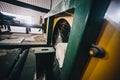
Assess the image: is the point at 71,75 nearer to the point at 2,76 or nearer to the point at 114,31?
the point at 114,31

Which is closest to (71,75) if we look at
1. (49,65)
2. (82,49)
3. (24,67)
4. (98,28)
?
(82,49)

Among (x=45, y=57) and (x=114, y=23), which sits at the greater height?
(x=114, y=23)

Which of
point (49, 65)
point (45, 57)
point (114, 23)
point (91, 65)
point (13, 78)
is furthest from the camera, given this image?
point (49, 65)

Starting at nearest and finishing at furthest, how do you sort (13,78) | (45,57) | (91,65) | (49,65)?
(91,65), (13,78), (45,57), (49,65)

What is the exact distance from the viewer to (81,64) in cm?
51

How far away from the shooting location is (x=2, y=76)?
0.79m

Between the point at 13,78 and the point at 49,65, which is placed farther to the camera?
→ the point at 49,65

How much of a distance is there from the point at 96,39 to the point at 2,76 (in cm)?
100

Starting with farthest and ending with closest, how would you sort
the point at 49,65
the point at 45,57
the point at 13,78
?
the point at 49,65 → the point at 45,57 → the point at 13,78

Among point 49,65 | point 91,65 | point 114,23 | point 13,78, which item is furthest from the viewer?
point 49,65

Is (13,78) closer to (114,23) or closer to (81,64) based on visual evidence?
(81,64)

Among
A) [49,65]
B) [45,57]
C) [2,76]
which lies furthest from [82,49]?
[2,76]

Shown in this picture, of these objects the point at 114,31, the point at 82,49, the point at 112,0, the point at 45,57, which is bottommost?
the point at 45,57

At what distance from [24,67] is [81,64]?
0.84 metres
